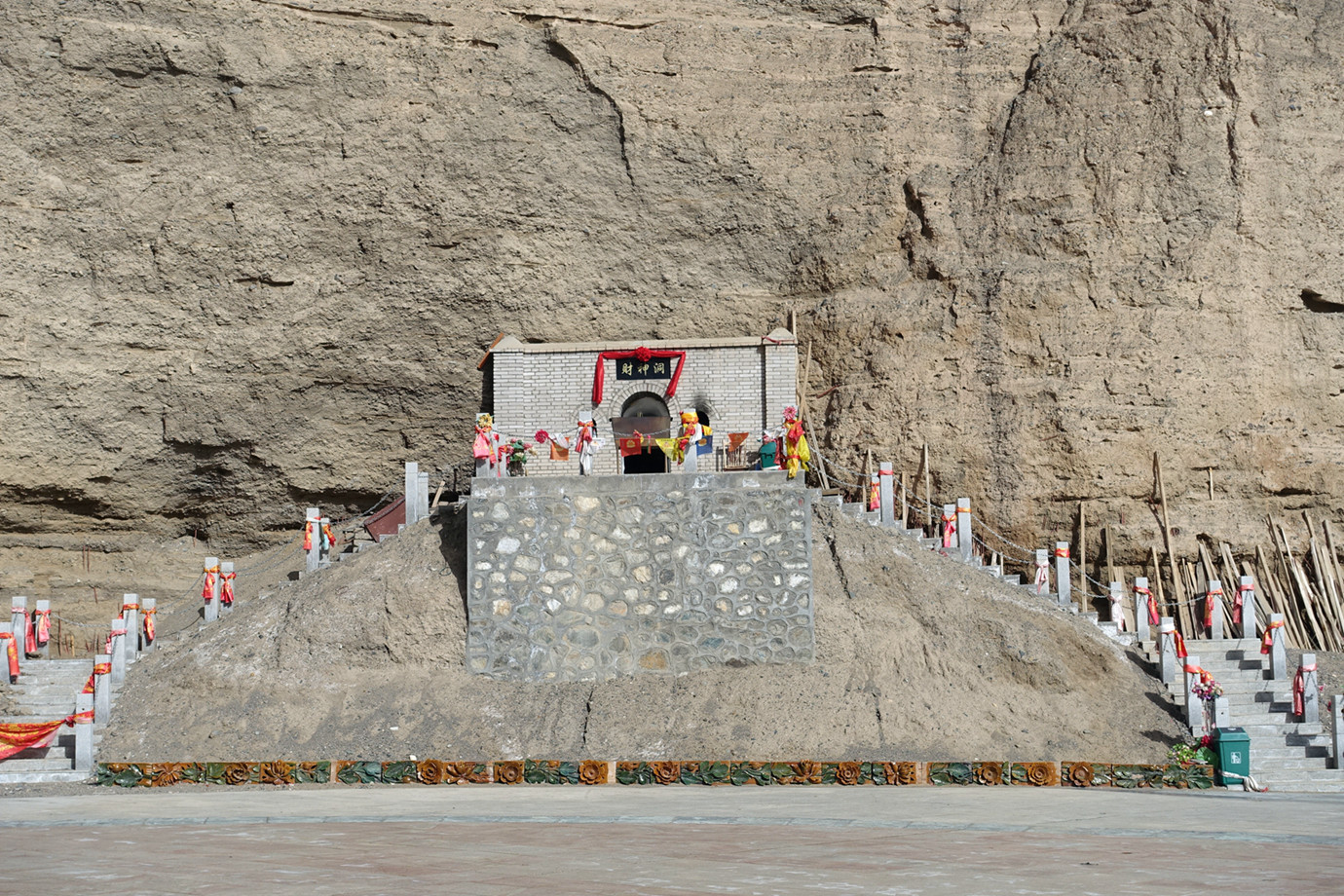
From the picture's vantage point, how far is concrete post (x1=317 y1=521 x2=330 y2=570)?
21.1 m

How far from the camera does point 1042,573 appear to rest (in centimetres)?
2058

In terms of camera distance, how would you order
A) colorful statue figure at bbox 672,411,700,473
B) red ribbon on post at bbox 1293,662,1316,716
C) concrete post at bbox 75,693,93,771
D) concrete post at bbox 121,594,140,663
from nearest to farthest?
concrete post at bbox 75,693,93,771 → red ribbon on post at bbox 1293,662,1316,716 → concrete post at bbox 121,594,140,663 → colorful statue figure at bbox 672,411,700,473

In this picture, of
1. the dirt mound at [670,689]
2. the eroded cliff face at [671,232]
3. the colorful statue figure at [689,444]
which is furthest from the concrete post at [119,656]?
the colorful statue figure at [689,444]

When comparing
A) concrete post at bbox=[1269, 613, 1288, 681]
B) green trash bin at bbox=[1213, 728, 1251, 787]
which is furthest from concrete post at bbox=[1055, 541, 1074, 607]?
green trash bin at bbox=[1213, 728, 1251, 787]

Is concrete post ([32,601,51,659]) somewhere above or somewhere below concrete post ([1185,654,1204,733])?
above

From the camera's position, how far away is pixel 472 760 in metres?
16.5

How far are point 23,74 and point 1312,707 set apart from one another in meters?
21.8

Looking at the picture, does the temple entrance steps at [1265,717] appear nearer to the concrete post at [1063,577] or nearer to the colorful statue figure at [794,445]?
the concrete post at [1063,577]

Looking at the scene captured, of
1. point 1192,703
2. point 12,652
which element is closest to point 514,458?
point 12,652

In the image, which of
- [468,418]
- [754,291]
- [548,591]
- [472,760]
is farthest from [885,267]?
[472,760]

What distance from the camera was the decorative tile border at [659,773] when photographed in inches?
607

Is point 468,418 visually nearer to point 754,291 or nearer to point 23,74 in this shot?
point 754,291

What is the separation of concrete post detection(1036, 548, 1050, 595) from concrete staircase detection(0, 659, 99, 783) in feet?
41.0

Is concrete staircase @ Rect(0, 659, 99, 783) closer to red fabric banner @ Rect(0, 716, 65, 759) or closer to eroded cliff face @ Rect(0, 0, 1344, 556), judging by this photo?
red fabric banner @ Rect(0, 716, 65, 759)
